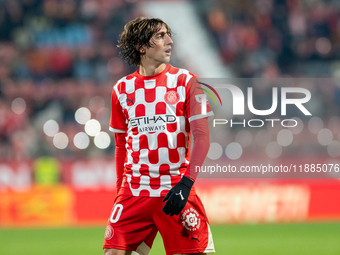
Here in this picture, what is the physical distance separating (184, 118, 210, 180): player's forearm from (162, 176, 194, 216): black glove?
69mm

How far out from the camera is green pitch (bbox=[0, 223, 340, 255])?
7270mm

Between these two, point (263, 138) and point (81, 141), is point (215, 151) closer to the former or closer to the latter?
point (263, 138)

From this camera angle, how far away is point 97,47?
1313 cm

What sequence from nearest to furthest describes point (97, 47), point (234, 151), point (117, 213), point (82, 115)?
point (117, 213), point (234, 151), point (82, 115), point (97, 47)

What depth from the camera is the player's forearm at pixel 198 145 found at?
3.22 metres

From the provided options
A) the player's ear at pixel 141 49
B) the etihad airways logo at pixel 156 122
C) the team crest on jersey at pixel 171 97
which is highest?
the player's ear at pixel 141 49

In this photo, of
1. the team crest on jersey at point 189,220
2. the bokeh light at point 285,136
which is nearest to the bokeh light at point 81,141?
the bokeh light at point 285,136

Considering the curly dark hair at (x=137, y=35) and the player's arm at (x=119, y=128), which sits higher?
the curly dark hair at (x=137, y=35)

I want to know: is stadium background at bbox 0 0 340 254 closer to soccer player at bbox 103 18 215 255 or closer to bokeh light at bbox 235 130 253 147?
bokeh light at bbox 235 130 253 147

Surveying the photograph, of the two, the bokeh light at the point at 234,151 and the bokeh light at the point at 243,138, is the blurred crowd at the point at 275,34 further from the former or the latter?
the bokeh light at the point at 234,151

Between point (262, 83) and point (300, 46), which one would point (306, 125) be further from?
point (300, 46)

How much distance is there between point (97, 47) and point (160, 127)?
10.2 meters

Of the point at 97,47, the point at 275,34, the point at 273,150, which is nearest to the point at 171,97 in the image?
the point at 273,150

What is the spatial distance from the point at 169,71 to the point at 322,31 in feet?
39.0
